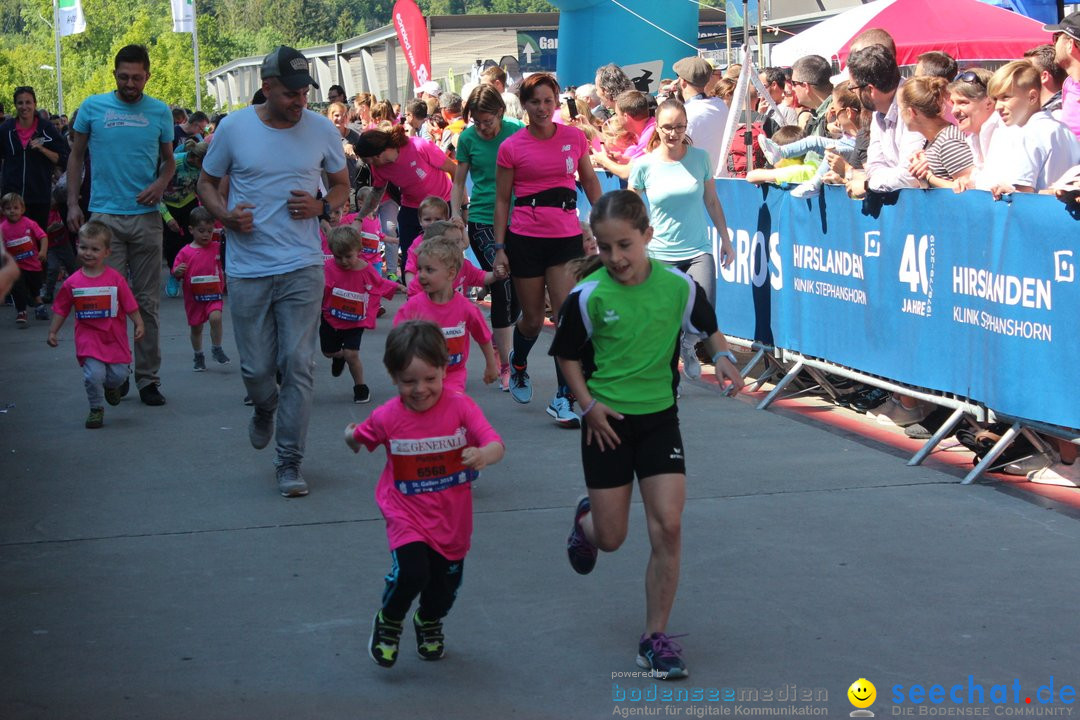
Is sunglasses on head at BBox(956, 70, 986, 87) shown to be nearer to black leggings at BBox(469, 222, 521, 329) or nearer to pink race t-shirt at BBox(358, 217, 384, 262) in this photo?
black leggings at BBox(469, 222, 521, 329)

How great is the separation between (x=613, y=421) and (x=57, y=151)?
13.4 meters

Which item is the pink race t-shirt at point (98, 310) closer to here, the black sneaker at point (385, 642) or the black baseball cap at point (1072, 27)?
the black sneaker at point (385, 642)

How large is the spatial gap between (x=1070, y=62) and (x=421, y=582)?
5.22m

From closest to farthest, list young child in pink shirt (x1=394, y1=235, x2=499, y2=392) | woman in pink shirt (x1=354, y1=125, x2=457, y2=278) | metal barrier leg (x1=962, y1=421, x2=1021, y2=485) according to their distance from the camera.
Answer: metal barrier leg (x1=962, y1=421, x2=1021, y2=485)
young child in pink shirt (x1=394, y1=235, x2=499, y2=392)
woman in pink shirt (x1=354, y1=125, x2=457, y2=278)

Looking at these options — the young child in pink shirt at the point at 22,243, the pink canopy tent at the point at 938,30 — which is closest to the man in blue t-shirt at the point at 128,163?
the young child in pink shirt at the point at 22,243

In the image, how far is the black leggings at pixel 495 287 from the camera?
9688 millimetres

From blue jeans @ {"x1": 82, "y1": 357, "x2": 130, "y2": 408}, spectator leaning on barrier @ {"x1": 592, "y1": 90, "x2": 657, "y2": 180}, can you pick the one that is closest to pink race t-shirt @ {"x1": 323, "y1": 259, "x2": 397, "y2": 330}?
blue jeans @ {"x1": 82, "y1": 357, "x2": 130, "y2": 408}

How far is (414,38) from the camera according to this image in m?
23.8

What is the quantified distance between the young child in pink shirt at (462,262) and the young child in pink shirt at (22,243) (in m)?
7.06

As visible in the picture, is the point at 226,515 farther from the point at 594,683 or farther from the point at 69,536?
the point at 594,683

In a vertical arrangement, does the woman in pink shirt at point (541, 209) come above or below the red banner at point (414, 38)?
below

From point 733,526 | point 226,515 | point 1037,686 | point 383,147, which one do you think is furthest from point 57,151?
point 1037,686

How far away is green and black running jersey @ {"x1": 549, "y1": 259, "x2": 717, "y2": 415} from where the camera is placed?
4.83m

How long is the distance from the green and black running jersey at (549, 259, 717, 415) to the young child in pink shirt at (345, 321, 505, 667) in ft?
1.39
